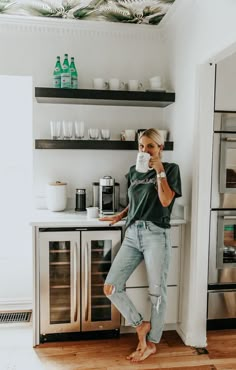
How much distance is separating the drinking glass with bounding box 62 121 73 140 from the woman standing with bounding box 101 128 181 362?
753 millimetres

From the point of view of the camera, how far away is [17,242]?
3416 millimetres

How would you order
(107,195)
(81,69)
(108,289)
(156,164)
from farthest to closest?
(81,69)
(107,195)
(108,289)
(156,164)

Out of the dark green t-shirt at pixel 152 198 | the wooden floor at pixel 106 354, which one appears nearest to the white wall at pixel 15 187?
the wooden floor at pixel 106 354

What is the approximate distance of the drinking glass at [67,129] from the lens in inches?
121

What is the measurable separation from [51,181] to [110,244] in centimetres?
90

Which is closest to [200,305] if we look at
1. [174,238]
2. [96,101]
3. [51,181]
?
[174,238]

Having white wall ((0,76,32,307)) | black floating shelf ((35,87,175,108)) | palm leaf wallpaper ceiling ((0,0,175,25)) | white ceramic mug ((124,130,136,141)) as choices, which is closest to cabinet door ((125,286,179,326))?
white wall ((0,76,32,307))

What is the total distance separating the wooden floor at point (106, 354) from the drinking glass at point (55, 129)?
1.62 metres

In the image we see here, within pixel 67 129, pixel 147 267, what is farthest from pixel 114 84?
pixel 147 267

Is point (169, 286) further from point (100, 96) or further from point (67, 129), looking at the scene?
point (100, 96)

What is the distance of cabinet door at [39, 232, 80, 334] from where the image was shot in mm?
2707

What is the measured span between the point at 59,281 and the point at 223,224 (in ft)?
4.40

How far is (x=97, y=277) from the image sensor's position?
9.23 ft

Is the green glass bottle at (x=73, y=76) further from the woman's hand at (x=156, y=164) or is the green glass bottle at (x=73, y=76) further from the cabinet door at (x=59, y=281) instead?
the cabinet door at (x=59, y=281)
